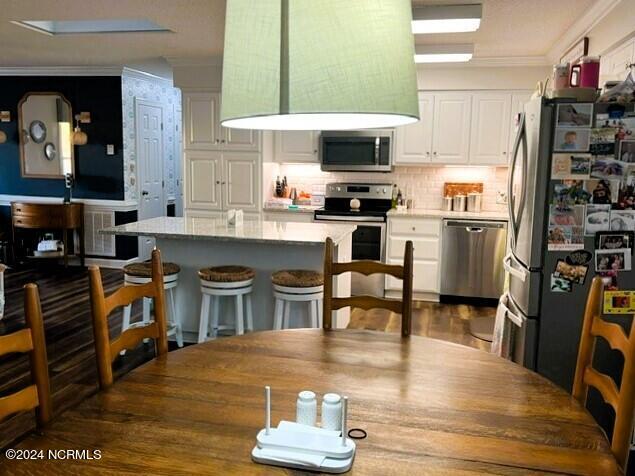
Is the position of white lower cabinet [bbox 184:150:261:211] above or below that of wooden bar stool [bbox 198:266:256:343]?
above

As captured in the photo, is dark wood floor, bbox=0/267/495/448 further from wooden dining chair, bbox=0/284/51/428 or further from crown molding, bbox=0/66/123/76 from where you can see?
crown molding, bbox=0/66/123/76

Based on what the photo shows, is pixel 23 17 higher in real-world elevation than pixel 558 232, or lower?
higher

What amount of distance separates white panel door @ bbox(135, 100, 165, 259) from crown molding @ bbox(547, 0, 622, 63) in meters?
4.82

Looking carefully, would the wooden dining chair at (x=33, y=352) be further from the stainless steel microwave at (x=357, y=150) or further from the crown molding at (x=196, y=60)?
the crown molding at (x=196, y=60)

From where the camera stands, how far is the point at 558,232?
2703 mm

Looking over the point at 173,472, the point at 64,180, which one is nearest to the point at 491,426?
the point at 173,472

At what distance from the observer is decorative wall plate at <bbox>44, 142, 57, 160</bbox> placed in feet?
22.0

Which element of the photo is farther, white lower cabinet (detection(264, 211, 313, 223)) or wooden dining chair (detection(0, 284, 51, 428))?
white lower cabinet (detection(264, 211, 313, 223))

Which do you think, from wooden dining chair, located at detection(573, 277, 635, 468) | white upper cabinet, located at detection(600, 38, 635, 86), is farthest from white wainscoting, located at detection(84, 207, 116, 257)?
wooden dining chair, located at detection(573, 277, 635, 468)

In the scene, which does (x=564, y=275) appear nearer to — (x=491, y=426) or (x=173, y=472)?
(x=491, y=426)

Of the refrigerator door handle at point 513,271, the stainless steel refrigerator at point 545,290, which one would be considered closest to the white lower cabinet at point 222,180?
the refrigerator door handle at point 513,271

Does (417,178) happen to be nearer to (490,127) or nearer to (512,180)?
(490,127)

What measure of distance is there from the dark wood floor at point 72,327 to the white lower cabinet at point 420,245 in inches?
10.2

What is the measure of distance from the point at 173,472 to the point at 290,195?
4983 millimetres
